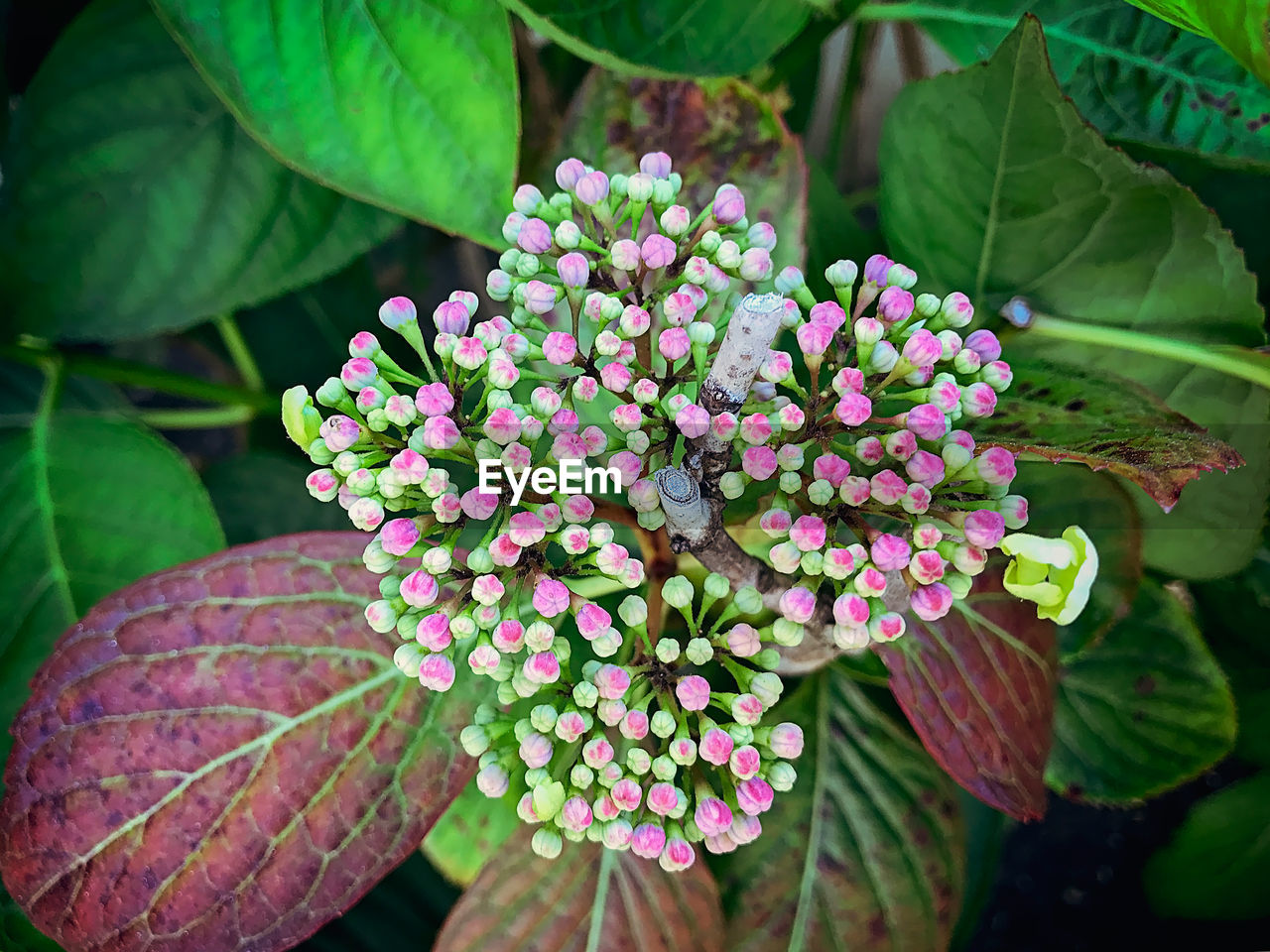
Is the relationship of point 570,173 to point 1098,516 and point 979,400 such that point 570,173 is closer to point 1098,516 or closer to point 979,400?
point 979,400

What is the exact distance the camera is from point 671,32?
60 centimetres

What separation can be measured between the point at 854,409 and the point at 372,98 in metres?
0.36

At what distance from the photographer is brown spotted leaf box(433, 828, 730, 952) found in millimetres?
585

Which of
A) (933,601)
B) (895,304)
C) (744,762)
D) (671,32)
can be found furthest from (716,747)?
(671,32)

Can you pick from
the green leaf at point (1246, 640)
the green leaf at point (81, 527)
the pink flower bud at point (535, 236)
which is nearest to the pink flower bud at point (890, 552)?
the pink flower bud at point (535, 236)

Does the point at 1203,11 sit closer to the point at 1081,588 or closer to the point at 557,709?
the point at 1081,588

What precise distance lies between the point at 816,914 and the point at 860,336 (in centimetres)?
46

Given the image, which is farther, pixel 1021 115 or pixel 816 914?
pixel 816 914

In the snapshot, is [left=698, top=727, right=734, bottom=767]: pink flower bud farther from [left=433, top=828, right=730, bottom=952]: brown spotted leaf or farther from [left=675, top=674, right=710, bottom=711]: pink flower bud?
[left=433, top=828, right=730, bottom=952]: brown spotted leaf

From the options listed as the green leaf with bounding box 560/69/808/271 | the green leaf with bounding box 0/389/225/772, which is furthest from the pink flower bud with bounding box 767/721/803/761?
the green leaf with bounding box 0/389/225/772

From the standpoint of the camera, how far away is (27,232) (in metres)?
0.69

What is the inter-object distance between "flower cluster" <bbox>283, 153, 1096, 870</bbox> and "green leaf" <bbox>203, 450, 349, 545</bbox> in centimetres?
54

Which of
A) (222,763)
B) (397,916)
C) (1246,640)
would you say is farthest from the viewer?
(397,916)

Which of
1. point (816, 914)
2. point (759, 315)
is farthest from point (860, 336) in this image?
point (816, 914)
